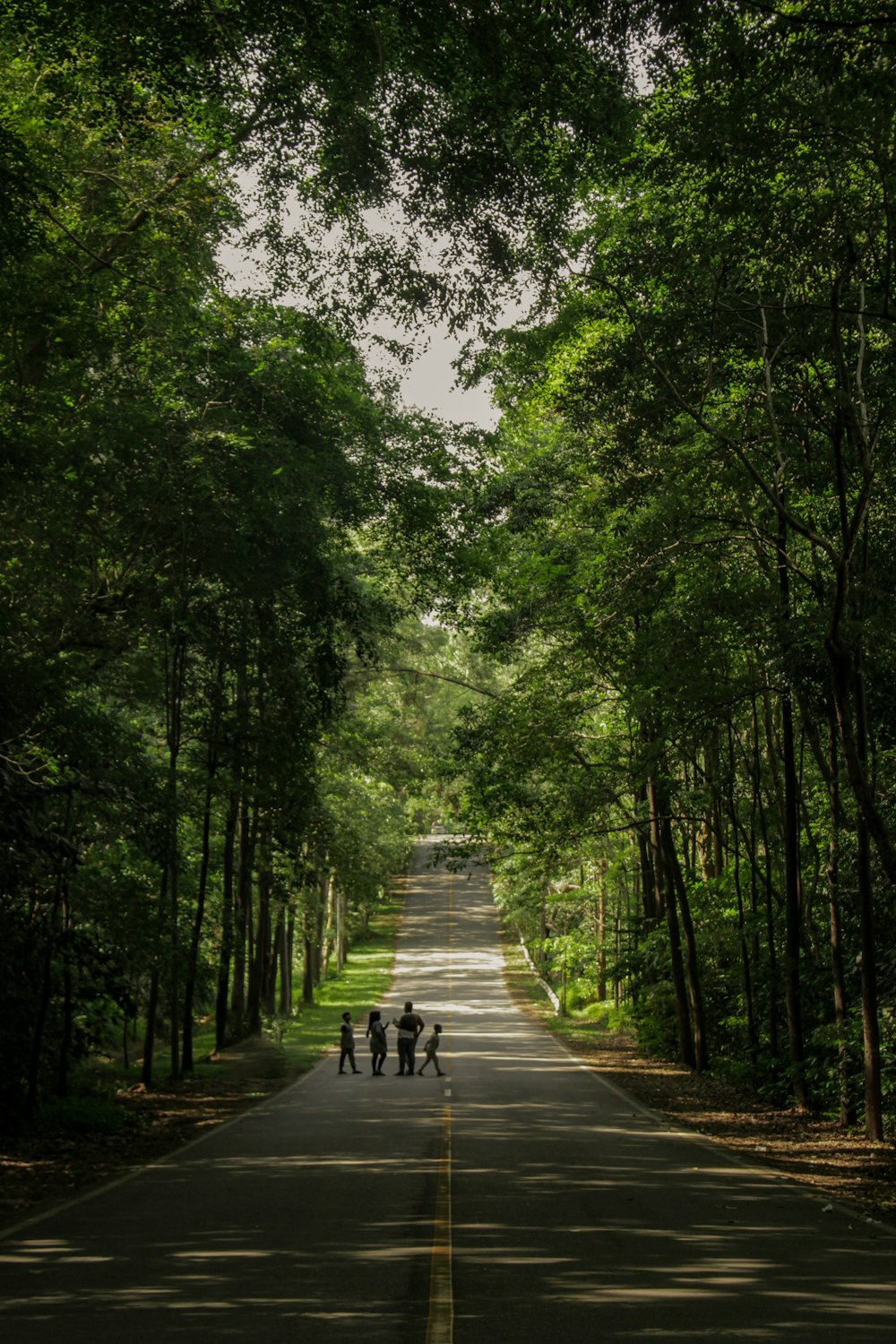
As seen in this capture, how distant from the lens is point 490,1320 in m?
6.70

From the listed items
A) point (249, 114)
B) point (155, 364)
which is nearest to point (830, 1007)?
point (155, 364)

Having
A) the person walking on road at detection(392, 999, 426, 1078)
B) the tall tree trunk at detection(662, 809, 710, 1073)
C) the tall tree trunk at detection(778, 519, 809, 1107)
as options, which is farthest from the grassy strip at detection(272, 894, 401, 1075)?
the tall tree trunk at detection(778, 519, 809, 1107)

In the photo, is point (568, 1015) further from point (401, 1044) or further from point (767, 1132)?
point (767, 1132)

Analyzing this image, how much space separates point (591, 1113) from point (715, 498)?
9.36m

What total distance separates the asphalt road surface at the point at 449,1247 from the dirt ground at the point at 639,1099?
1.75 feet

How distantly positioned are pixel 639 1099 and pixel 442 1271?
1410 centimetres

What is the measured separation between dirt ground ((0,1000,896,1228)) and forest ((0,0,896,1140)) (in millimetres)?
913

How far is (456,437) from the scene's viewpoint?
→ 75.1 ft

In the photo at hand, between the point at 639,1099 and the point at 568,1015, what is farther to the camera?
the point at 568,1015

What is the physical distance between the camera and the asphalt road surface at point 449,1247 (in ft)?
22.0

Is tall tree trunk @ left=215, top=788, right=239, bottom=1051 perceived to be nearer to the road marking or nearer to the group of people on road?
the group of people on road

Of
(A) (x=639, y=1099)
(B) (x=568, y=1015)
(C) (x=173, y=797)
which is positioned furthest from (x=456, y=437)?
(B) (x=568, y=1015)

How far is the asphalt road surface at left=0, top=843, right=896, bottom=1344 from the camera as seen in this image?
670 centimetres

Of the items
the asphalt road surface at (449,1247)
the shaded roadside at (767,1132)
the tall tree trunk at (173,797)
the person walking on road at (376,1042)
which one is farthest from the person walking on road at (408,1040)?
the asphalt road surface at (449,1247)
